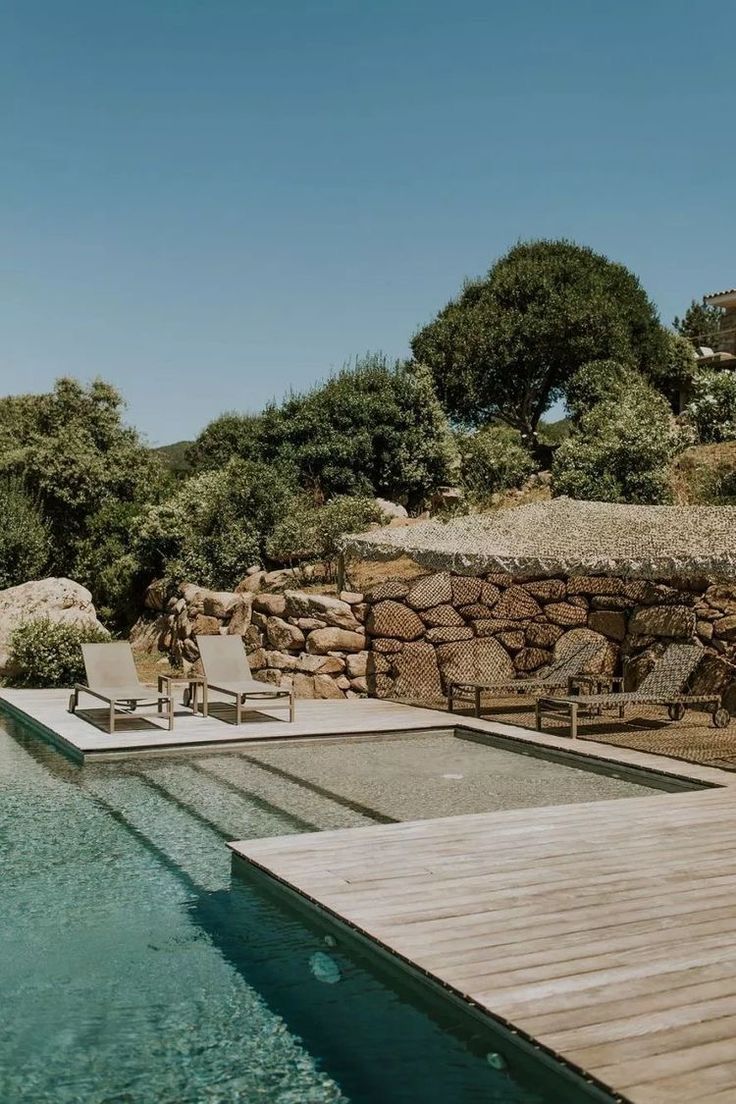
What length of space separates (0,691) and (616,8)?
43.9 feet

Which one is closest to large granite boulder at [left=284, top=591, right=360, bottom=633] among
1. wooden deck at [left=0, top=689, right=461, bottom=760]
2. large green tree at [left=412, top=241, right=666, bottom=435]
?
wooden deck at [left=0, top=689, right=461, bottom=760]

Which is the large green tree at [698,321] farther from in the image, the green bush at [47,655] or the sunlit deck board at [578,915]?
the sunlit deck board at [578,915]

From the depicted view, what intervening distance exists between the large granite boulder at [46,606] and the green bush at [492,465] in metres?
9.56

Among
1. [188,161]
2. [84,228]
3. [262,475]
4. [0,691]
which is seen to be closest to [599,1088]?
[0,691]

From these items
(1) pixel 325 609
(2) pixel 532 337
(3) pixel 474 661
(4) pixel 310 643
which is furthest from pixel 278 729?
(2) pixel 532 337

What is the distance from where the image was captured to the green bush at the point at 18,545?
1895cm

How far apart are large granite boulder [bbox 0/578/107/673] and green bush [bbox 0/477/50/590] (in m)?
2.76

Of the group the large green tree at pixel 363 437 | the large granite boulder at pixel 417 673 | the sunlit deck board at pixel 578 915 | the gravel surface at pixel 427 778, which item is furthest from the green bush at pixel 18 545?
the sunlit deck board at pixel 578 915

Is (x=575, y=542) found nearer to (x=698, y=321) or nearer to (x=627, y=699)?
(x=627, y=699)

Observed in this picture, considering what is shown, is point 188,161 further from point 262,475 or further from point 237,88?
point 262,475

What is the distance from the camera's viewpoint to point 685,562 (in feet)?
31.9

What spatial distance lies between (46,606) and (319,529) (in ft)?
14.9

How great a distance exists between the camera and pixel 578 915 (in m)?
4.28

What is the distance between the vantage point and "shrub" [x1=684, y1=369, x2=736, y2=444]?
76.9 feet
